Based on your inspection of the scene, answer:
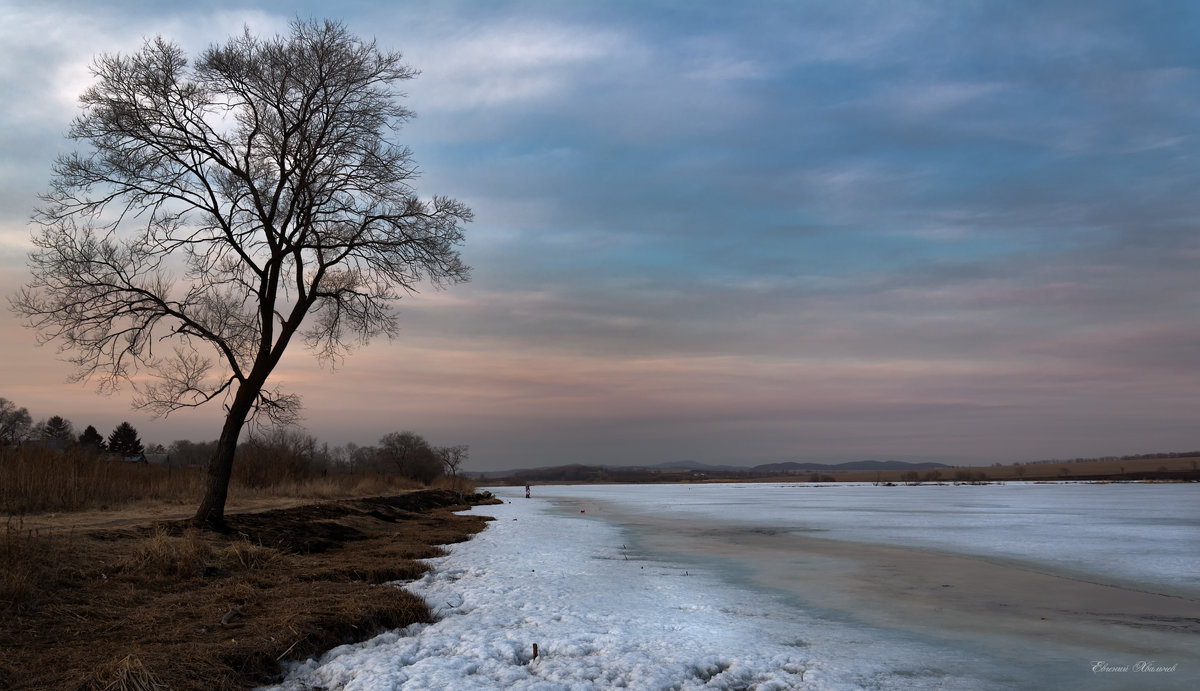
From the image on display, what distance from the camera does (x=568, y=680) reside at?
6.09m

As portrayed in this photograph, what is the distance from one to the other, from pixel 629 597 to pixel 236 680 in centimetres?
538

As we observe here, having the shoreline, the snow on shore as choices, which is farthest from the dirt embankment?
the shoreline

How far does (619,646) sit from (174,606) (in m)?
5.19

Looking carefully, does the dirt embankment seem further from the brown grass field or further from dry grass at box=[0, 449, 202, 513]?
dry grass at box=[0, 449, 202, 513]

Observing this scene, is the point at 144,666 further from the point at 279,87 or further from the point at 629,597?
the point at 279,87

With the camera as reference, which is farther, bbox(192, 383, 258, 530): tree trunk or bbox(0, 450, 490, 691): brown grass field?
bbox(192, 383, 258, 530): tree trunk

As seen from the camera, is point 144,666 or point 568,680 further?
point 568,680

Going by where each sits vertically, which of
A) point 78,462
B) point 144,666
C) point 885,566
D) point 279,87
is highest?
point 279,87

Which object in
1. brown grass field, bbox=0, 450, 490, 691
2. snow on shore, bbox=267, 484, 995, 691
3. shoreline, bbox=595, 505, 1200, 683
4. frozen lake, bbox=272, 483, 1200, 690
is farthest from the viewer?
shoreline, bbox=595, 505, 1200, 683

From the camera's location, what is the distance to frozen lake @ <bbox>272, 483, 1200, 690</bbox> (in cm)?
625

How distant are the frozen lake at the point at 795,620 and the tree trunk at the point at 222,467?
4668 mm

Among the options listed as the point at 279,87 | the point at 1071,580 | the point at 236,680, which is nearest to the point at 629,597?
the point at 236,680

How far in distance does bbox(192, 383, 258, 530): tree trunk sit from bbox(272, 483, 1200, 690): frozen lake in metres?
4.67

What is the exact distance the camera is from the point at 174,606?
804cm
